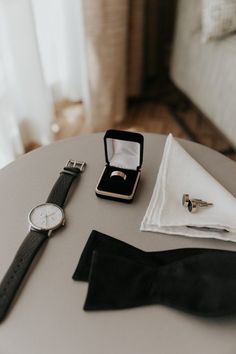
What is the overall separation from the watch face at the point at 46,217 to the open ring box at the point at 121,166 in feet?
0.31

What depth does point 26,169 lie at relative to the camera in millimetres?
811

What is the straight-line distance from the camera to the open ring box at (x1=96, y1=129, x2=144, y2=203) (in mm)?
730

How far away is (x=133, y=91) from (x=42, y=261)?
1.28m

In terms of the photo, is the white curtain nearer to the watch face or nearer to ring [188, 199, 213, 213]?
the watch face

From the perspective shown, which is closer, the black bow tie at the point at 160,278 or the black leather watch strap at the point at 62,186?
the black bow tie at the point at 160,278

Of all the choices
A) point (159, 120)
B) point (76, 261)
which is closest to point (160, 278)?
point (76, 261)

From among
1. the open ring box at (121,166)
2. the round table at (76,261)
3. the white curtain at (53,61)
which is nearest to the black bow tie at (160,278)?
the round table at (76,261)

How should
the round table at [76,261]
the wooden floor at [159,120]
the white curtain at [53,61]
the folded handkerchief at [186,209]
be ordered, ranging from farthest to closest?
the wooden floor at [159,120]
the white curtain at [53,61]
the folded handkerchief at [186,209]
the round table at [76,261]

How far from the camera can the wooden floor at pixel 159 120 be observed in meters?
1.56

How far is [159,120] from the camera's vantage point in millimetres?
Answer: 1683

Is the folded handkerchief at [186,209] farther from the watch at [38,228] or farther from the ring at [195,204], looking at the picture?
the watch at [38,228]

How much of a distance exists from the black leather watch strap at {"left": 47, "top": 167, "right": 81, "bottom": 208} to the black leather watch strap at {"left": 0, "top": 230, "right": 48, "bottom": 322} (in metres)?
0.09

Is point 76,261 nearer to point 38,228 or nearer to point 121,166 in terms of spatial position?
point 38,228

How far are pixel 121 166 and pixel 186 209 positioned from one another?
0.18m
